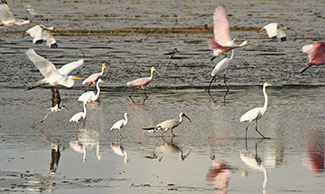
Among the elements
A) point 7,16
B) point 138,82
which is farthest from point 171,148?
point 138,82

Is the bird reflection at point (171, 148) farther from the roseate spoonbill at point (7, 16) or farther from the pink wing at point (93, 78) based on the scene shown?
the pink wing at point (93, 78)

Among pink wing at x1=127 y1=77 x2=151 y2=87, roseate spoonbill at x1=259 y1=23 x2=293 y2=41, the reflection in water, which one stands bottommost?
the reflection in water

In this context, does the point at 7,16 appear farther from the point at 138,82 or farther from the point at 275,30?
the point at 275,30

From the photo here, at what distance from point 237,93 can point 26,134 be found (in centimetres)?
695

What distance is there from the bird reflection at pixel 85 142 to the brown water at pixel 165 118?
19 mm

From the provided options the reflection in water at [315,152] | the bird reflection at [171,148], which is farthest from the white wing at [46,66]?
the reflection in water at [315,152]

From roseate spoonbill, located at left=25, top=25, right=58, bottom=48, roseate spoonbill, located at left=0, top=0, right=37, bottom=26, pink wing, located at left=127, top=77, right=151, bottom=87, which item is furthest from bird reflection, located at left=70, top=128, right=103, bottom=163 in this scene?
pink wing, located at left=127, top=77, right=151, bottom=87

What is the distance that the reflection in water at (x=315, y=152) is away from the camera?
36.4 feet

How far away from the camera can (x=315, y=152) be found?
1214 cm

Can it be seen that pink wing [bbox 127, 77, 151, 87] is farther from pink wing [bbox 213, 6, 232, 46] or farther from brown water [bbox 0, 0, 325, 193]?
pink wing [bbox 213, 6, 232, 46]

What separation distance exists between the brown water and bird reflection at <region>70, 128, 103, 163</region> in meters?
0.02

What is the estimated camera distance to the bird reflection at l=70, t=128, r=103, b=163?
39.9 feet

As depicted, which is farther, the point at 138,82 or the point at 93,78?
the point at 93,78

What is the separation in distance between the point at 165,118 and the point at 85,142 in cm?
293
